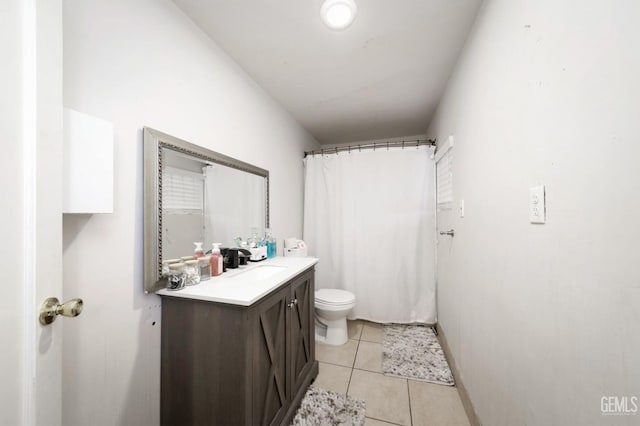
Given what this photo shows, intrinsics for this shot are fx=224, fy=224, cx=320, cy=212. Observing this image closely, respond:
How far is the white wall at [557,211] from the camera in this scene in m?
0.49

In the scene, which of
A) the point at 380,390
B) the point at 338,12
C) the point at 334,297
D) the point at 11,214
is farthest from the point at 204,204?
the point at 380,390

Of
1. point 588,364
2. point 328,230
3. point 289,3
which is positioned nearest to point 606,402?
point 588,364

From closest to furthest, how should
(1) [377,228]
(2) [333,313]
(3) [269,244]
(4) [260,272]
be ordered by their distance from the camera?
(4) [260,272] < (3) [269,244] < (2) [333,313] < (1) [377,228]

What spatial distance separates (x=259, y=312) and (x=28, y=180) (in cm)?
88

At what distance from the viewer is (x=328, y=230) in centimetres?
273

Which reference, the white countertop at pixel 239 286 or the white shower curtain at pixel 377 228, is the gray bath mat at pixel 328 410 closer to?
the white countertop at pixel 239 286

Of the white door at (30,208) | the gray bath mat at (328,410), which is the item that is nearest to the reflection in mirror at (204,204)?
the white door at (30,208)

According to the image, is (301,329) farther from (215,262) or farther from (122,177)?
(122,177)

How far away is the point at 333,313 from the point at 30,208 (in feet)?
6.50

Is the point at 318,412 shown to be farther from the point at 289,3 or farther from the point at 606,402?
the point at 289,3

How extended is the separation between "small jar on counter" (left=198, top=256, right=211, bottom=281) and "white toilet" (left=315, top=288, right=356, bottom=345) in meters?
1.15

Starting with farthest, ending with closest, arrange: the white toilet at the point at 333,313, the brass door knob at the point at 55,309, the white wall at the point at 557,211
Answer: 1. the white toilet at the point at 333,313
2. the brass door knob at the point at 55,309
3. the white wall at the point at 557,211

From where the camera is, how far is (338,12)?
1.17 metres

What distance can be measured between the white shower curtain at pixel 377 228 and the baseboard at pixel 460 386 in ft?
1.32
